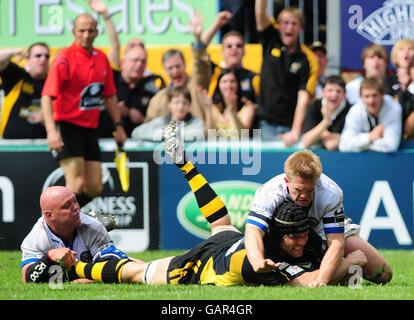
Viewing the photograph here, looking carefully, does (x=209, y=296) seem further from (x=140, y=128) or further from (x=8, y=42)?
(x=8, y=42)

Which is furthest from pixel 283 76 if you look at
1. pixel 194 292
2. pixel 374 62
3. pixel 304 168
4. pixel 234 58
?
pixel 194 292

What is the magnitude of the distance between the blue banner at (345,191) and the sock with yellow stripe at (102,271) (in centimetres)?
310

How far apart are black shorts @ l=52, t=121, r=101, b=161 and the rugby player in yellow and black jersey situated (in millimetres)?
2584

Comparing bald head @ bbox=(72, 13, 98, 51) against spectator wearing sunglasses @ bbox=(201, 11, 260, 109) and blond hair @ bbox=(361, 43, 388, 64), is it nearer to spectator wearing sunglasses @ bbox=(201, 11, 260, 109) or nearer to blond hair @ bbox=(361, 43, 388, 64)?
spectator wearing sunglasses @ bbox=(201, 11, 260, 109)

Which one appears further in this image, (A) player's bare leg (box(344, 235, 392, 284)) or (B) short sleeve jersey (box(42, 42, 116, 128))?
(B) short sleeve jersey (box(42, 42, 116, 128))

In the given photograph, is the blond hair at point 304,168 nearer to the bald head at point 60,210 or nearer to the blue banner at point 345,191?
the bald head at point 60,210

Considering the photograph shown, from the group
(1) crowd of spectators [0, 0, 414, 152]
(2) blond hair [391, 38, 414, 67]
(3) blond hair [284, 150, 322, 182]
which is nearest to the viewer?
(3) blond hair [284, 150, 322, 182]

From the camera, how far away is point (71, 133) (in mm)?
10102

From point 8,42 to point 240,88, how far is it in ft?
11.1

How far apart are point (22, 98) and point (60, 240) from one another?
12.3 feet

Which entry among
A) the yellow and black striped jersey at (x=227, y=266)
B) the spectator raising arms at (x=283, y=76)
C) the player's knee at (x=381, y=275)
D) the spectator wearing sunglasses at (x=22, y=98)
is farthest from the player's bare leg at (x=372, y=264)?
the spectator wearing sunglasses at (x=22, y=98)

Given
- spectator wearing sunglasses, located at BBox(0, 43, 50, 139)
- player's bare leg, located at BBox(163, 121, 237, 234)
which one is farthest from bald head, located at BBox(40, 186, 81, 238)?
spectator wearing sunglasses, located at BBox(0, 43, 50, 139)

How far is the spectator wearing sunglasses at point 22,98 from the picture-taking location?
10.9m

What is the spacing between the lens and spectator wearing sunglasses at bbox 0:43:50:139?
428 inches
